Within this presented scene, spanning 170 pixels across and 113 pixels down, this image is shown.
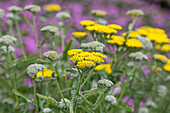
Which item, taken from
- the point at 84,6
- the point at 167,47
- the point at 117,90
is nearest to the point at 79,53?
the point at 117,90

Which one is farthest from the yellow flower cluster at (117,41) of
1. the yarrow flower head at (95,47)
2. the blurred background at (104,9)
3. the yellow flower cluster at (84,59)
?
the blurred background at (104,9)

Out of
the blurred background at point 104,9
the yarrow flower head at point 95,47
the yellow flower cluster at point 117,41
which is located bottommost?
the blurred background at point 104,9

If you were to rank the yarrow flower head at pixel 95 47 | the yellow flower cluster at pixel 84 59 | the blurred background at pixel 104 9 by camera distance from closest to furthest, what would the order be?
the yellow flower cluster at pixel 84 59 < the yarrow flower head at pixel 95 47 < the blurred background at pixel 104 9

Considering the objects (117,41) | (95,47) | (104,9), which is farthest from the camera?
(104,9)

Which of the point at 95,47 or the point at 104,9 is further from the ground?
the point at 95,47

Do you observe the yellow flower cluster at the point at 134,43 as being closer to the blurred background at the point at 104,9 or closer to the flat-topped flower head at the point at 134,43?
the flat-topped flower head at the point at 134,43

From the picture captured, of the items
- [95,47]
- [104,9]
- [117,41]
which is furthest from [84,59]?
[104,9]

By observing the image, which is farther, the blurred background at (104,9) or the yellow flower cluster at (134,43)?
the blurred background at (104,9)

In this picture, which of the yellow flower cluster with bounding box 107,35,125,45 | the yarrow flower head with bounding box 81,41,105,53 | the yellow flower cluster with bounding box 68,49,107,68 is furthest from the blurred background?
the yellow flower cluster with bounding box 68,49,107,68

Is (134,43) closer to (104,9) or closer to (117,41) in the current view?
(117,41)

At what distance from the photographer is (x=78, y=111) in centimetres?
162

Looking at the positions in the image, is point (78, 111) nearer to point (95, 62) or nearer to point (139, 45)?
point (95, 62)

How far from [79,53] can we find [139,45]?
94 cm

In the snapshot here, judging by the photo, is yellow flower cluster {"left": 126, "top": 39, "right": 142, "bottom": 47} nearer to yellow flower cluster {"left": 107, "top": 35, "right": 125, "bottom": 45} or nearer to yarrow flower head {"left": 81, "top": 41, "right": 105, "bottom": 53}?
yellow flower cluster {"left": 107, "top": 35, "right": 125, "bottom": 45}
